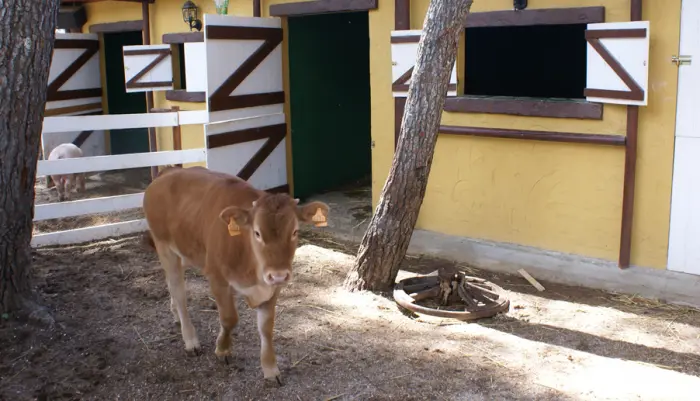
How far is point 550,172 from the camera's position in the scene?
6.30m

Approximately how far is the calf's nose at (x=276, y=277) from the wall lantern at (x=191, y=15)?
254 inches

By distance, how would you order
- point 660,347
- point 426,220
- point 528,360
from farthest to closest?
1. point 426,220
2. point 660,347
3. point 528,360

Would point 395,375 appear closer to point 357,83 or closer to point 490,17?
point 490,17

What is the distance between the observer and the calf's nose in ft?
10.9

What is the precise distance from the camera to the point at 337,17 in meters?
9.71

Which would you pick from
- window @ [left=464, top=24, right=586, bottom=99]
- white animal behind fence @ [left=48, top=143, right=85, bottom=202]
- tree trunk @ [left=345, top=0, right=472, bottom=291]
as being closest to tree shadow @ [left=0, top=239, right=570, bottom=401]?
tree trunk @ [left=345, top=0, right=472, bottom=291]

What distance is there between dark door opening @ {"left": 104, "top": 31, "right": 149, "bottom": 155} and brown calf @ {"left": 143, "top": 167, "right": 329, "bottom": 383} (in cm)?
888

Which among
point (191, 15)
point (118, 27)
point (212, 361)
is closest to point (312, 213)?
point (212, 361)

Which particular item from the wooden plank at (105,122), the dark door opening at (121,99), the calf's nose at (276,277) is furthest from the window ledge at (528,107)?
the dark door opening at (121,99)

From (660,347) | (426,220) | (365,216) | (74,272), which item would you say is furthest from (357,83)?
(660,347)

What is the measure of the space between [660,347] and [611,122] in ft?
6.81

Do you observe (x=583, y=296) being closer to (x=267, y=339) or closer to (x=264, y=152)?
(x=267, y=339)

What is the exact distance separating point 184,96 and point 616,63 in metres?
5.86

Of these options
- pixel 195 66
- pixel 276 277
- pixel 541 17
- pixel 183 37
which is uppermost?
pixel 183 37
